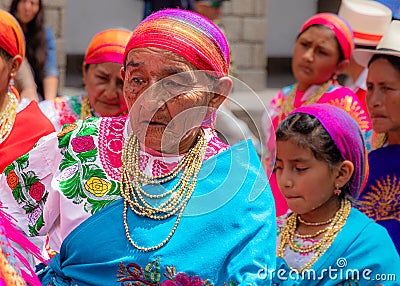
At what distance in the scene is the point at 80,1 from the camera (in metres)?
9.98

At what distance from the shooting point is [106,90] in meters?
5.12

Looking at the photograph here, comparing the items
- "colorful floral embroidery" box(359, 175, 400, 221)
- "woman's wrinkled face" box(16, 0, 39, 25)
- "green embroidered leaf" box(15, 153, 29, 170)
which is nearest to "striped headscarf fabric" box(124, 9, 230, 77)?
"green embroidered leaf" box(15, 153, 29, 170)

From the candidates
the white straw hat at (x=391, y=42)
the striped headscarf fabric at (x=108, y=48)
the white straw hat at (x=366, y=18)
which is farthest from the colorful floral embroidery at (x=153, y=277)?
the white straw hat at (x=366, y=18)

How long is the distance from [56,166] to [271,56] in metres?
10.5

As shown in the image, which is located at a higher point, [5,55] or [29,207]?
[29,207]

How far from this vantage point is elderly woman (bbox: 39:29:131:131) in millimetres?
5133

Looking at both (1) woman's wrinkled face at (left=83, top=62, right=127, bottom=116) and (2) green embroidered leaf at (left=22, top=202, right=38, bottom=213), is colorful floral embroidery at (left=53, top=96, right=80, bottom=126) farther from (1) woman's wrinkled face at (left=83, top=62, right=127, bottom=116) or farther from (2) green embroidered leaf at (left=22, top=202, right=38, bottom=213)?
(2) green embroidered leaf at (left=22, top=202, right=38, bottom=213)

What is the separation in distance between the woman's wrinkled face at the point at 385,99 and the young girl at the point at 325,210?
648 millimetres

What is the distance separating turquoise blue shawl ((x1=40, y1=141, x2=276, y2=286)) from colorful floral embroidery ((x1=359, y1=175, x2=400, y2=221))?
170cm

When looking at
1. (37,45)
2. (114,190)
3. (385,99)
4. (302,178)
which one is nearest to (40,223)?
(114,190)

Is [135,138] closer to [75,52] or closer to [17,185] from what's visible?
[17,185]

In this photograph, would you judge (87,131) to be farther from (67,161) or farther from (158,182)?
(158,182)

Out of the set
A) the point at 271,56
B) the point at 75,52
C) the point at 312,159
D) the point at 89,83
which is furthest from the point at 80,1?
the point at 312,159

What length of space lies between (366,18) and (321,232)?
2.95 meters
